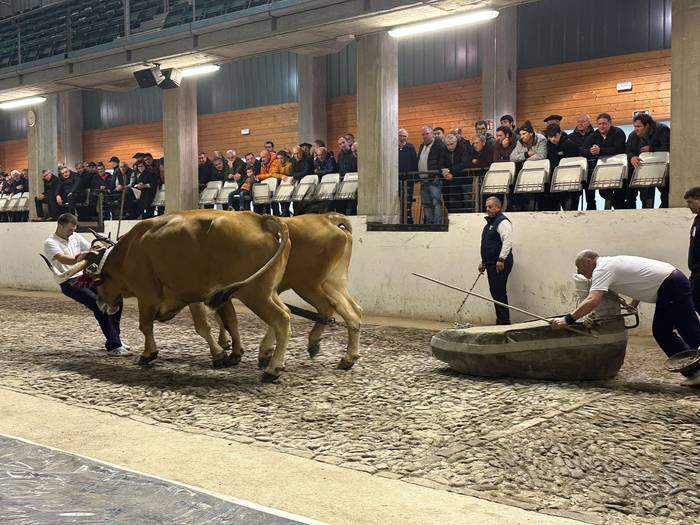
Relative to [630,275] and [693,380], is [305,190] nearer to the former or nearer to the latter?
[630,275]

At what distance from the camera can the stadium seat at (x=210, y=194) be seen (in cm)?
1612

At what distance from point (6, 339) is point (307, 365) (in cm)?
439

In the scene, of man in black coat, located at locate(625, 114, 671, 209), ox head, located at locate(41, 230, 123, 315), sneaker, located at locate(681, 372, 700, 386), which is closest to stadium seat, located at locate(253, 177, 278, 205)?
ox head, located at locate(41, 230, 123, 315)

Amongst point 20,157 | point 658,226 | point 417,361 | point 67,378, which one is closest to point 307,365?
point 417,361

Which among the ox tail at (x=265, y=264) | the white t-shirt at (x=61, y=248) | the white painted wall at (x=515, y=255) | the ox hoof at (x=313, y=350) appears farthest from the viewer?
the white painted wall at (x=515, y=255)

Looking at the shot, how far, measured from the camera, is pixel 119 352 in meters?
8.27

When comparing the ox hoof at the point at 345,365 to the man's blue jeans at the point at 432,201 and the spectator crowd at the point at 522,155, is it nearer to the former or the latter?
the spectator crowd at the point at 522,155

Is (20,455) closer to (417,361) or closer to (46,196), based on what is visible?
(417,361)

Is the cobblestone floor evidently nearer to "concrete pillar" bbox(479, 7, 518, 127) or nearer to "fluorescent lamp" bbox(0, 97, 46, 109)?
"concrete pillar" bbox(479, 7, 518, 127)

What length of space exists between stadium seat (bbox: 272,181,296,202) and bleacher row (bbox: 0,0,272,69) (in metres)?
3.31

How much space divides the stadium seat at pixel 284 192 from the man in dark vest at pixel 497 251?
4680 millimetres

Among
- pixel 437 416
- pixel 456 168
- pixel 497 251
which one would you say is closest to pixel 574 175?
pixel 497 251

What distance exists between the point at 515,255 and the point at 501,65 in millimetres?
7787

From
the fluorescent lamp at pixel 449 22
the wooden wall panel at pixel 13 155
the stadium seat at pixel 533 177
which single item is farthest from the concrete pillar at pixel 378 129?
the wooden wall panel at pixel 13 155
